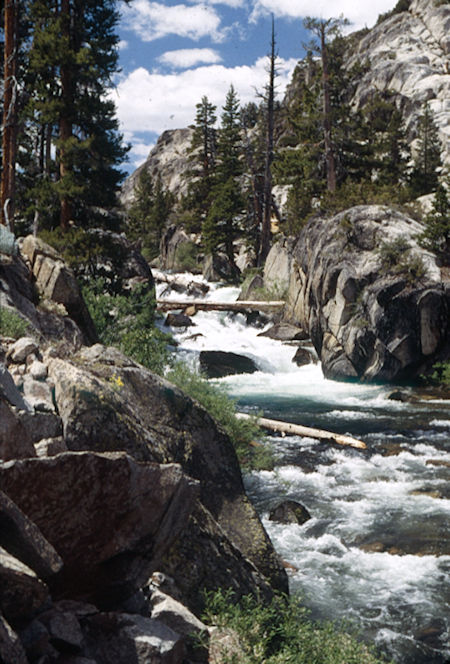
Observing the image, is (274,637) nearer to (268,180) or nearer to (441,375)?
(441,375)

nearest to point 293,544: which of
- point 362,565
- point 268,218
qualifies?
point 362,565

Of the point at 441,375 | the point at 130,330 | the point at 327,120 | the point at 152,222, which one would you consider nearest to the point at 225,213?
the point at 327,120

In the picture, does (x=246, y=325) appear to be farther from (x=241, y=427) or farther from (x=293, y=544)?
(x=293, y=544)

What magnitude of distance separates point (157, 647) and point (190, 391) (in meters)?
7.79

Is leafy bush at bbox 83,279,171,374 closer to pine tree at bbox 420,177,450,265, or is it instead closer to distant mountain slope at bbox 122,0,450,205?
pine tree at bbox 420,177,450,265

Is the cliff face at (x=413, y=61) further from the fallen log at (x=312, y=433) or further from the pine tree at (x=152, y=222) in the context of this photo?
the fallen log at (x=312, y=433)

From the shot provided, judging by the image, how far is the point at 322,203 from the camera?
2802cm

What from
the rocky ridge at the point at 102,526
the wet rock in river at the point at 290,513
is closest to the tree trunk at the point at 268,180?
the wet rock in river at the point at 290,513

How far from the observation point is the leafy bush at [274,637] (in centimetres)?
472

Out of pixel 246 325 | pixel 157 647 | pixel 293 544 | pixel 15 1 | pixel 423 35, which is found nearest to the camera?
pixel 157 647

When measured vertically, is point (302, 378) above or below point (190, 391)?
below

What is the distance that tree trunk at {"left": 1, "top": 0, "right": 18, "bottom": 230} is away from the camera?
633 inches

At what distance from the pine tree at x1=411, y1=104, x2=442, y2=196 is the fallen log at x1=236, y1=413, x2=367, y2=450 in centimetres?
2291

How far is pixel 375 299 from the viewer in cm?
2189
